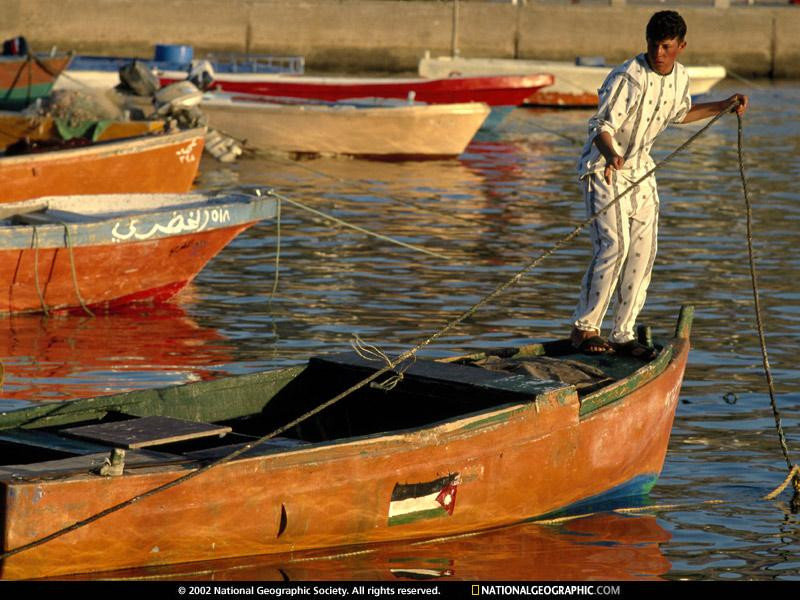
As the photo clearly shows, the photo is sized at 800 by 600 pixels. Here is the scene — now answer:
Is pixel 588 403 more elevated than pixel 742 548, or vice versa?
pixel 588 403

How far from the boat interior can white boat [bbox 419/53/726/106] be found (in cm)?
2272

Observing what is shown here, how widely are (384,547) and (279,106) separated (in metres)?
17.1

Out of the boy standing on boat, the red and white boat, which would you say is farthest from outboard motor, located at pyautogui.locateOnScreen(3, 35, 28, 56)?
the boy standing on boat

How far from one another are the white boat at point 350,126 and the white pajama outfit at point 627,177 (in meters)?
15.2

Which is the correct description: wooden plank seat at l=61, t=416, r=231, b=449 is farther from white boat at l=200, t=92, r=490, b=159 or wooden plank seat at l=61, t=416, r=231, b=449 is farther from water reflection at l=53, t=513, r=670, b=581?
Answer: white boat at l=200, t=92, r=490, b=159

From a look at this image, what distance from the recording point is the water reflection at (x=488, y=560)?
681cm

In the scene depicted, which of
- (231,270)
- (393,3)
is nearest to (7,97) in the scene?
(231,270)

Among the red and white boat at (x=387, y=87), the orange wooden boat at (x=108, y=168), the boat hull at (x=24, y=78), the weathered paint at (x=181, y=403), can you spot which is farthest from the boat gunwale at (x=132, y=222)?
the red and white boat at (x=387, y=87)

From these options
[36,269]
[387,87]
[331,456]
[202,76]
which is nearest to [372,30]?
[387,87]

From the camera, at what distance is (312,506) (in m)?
6.88

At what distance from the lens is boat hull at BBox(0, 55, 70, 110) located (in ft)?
76.7

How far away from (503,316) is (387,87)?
44.1 feet

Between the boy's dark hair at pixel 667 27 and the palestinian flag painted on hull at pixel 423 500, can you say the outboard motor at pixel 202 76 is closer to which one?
the boy's dark hair at pixel 667 27

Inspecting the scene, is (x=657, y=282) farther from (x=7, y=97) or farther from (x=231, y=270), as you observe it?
(x=7, y=97)
